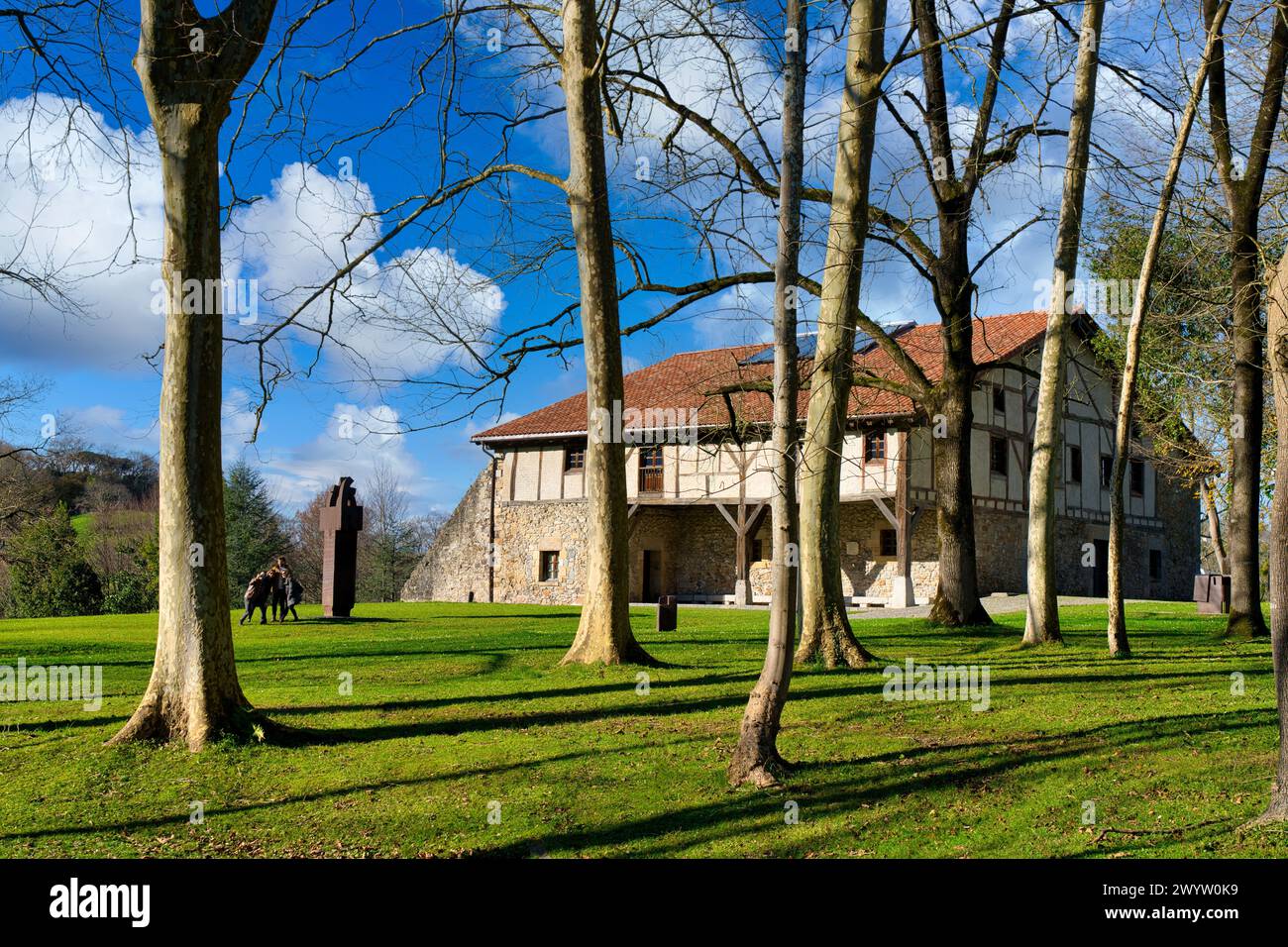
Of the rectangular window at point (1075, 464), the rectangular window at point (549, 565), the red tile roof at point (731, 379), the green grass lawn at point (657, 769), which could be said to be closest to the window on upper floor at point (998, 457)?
the red tile roof at point (731, 379)

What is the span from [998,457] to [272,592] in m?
18.0

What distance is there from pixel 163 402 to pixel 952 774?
5.81m

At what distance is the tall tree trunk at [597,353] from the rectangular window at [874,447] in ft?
52.1

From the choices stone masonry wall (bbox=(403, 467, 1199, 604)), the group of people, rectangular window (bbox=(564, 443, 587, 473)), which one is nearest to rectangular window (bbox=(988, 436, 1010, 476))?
stone masonry wall (bbox=(403, 467, 1199, 604))

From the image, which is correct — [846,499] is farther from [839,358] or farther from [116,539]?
[116,539]

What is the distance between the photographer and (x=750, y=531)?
93.9 feet

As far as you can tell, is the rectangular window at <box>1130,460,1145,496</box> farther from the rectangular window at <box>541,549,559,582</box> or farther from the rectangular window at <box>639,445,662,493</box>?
the rectangular window at <box>541,549,559,582</box>

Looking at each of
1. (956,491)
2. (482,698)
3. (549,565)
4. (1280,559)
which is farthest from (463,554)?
(1280,559)

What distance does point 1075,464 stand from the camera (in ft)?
93.7

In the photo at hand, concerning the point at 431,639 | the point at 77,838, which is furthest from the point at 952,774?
the point at 431,639

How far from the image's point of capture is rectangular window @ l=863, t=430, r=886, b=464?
989 inches

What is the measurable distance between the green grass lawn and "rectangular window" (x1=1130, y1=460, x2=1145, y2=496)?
21474mm
